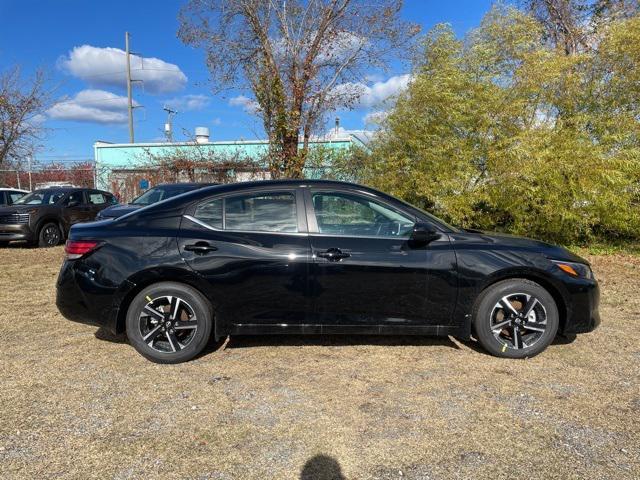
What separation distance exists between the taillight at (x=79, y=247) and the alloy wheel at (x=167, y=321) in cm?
65

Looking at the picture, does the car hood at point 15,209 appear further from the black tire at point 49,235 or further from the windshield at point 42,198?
the black tire at point 49,235

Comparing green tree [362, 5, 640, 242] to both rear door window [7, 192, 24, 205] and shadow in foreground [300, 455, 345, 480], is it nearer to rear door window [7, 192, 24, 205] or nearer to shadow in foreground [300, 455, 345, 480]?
shadow in foreground [300, 455, 345, 480]

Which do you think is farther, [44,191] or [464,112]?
[44,191]

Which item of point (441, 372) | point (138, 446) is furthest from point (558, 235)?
point (138, 446)

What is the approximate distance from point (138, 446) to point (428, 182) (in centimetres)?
826

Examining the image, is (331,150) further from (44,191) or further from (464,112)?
(44,191)

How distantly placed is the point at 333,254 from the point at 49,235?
401 inches

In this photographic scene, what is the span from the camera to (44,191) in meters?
11.8

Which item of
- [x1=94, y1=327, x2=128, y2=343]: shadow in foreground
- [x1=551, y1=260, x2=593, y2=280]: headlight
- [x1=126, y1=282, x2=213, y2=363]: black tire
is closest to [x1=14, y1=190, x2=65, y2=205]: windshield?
[x1=94, y1=327, x2=128, y2=343]: shadow in foreground

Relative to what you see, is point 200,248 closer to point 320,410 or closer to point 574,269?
point 320,410

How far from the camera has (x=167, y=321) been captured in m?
3.84

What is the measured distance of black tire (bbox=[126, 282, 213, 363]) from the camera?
3.83 m

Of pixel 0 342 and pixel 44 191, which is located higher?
pixel 44 191

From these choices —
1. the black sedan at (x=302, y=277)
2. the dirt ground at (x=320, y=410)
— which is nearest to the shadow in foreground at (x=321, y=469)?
the dirt ground at (x=320, y=410)
